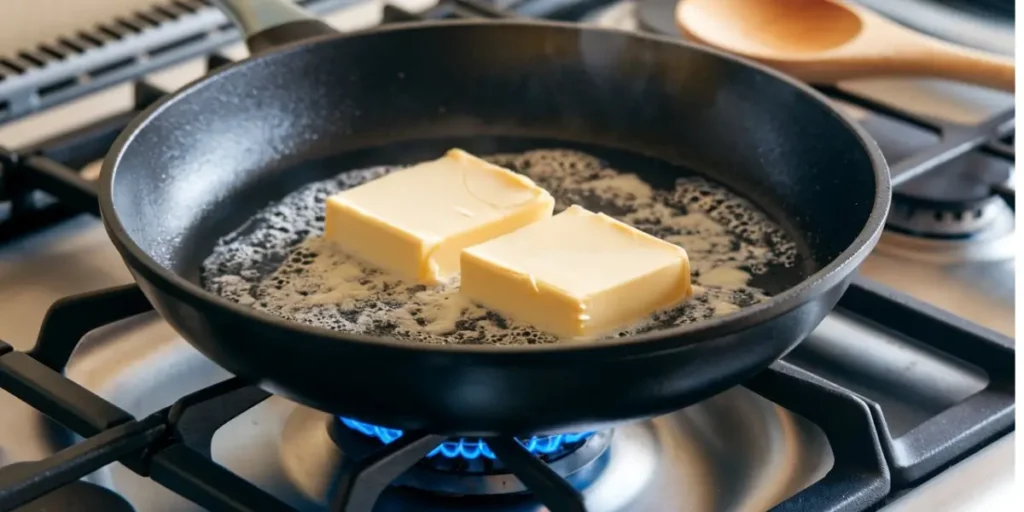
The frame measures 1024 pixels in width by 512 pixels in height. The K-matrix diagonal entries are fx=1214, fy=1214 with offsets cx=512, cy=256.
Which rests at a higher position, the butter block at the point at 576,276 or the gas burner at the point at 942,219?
the butter block at the point at 576,276

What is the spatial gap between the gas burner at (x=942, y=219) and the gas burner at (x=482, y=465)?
33 cm

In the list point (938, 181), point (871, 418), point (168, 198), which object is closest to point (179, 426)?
point (168, 198)

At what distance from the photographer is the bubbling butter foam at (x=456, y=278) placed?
657 millimetres

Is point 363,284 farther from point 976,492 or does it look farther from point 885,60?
point 885,60

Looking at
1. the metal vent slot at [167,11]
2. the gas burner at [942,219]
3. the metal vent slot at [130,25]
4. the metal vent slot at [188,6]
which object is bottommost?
the gas burner at [942,219]

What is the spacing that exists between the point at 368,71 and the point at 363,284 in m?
0.21

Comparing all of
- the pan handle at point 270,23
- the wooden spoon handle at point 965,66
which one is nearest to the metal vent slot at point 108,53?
the pan handle at point 270,23

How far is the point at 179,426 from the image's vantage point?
563mm

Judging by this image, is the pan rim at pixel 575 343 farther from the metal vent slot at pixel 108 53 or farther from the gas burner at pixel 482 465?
the metal vent slot at pixel 108 53

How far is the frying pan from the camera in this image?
475 millimetres

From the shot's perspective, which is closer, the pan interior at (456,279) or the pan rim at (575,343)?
the pan rim at (575,343)

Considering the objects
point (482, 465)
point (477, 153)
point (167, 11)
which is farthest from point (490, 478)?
point (167, 11)

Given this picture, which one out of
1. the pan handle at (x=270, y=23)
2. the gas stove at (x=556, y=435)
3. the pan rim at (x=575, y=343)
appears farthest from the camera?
the pan handle at (x=270, y=23)

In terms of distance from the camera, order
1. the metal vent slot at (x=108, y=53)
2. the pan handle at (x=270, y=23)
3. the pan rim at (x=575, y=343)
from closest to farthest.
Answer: the pan rim at (x=575, y=343) → the pan handle at (x=270, y=23) → the metal vent slot at (x=108, y=53)
